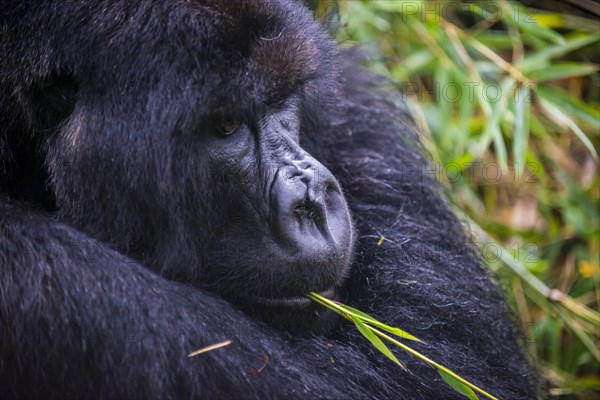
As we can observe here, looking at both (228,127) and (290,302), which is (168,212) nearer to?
(228,127)

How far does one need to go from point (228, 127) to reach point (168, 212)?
0.88 ft

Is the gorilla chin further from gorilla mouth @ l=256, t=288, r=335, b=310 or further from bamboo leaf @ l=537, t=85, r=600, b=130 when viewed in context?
bamboo leaf @ l=537, t=85, r=600, b=130

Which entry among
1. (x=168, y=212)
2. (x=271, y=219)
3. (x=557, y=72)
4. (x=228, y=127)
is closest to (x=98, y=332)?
(x=168, y=212)

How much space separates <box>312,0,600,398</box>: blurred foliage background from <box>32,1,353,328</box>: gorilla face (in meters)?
0.87

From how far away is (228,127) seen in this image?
7.06 feet

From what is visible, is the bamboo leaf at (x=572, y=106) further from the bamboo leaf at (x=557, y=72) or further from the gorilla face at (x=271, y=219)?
the gorilla face at (x=271, y=219)

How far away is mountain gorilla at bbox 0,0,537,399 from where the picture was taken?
1952 millimetres

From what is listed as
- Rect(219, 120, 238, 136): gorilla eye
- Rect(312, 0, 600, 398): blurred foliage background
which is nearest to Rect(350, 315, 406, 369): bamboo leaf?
Rect(219, 120, 238, 136): gorilla eye

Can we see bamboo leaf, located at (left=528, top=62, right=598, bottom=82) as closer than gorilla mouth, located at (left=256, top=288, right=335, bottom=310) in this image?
No

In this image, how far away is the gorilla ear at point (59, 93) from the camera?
2178 millimetres

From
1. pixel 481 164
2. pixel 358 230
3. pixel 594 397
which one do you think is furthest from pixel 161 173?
pixel 481 164

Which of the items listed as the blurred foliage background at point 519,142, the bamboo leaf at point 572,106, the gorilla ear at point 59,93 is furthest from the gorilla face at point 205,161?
the bamboo leaf at point 572,106

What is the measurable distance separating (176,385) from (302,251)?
1.44 ft

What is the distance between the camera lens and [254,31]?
2160 millimetres
